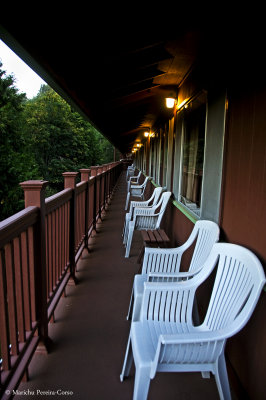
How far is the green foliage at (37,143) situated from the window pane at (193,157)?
17.6 metres

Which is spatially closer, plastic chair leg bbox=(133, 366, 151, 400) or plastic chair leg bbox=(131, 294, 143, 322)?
plastic chair leg bbox=(133, 366, 151, 400)

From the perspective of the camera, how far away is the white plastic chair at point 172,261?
2143 mm

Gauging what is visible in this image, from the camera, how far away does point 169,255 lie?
8.64ft

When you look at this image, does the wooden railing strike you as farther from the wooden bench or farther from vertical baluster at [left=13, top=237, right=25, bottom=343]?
the wooden bench

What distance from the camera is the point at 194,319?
2.11 m

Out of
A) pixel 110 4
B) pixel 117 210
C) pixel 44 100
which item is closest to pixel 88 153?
pixel 44 100

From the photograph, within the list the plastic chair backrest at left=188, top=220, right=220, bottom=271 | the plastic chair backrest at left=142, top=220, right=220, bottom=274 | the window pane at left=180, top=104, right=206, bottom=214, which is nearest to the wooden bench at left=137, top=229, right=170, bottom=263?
the window pane at left=180, top=104, right=206, bottom=214

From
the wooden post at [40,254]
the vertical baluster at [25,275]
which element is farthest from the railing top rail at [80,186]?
the vertical baluster at [25,275]

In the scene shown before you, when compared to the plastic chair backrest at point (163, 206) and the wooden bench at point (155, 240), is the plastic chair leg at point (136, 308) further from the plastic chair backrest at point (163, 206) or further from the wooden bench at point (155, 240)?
the plastic chair backrest at point (163, 206)

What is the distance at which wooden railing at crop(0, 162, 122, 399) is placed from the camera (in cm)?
145

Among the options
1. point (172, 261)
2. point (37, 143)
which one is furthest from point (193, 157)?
point (37, 143)

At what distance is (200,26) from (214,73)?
1.28 feet

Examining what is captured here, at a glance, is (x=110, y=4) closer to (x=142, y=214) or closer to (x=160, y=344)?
(x=160, y=344)

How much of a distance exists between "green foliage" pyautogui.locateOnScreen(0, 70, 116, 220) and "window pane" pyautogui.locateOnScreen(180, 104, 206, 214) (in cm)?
1758
